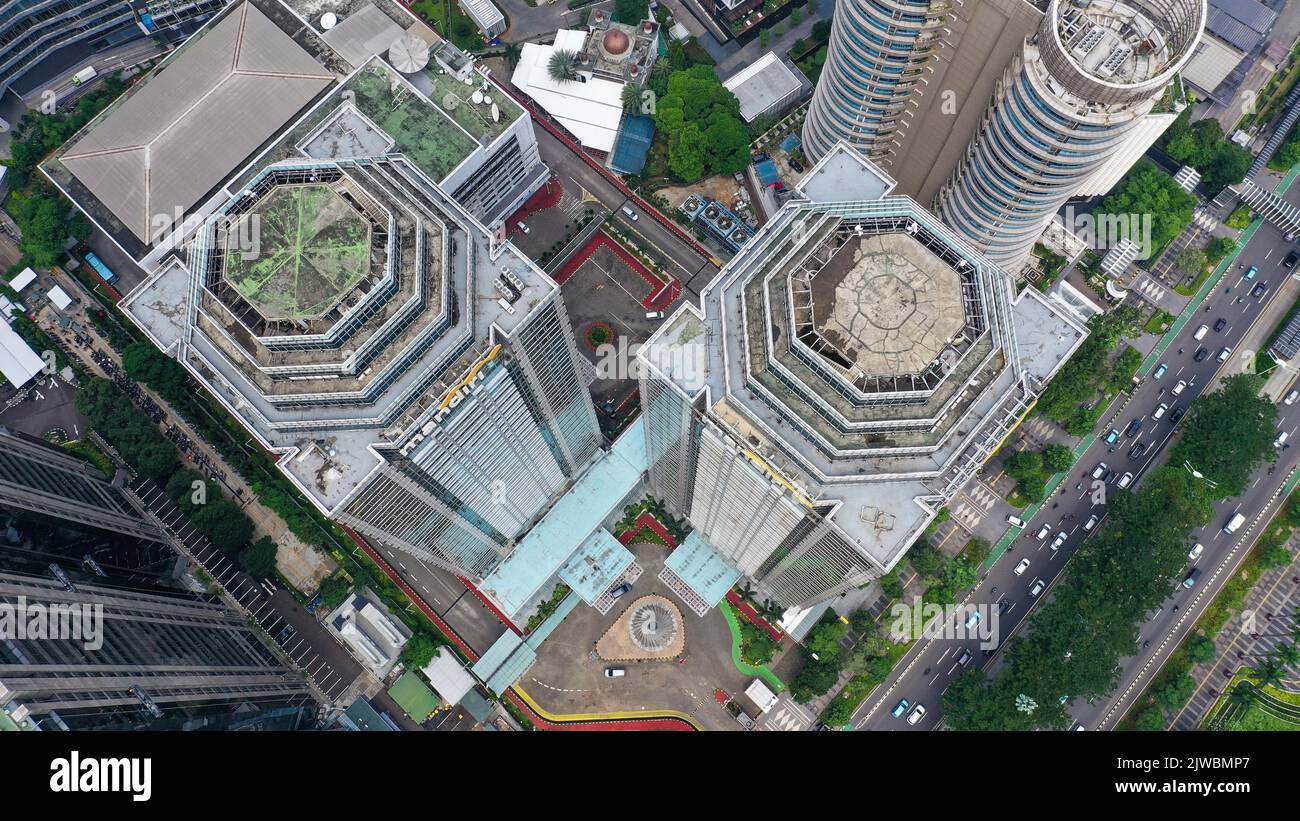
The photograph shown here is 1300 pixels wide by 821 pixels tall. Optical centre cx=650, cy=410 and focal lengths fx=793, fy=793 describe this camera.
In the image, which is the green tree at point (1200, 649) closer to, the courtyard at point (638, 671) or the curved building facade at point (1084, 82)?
the courtyard at point (638, 671)

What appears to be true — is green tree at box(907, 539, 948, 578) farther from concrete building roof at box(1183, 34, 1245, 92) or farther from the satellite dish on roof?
the satellite dish on roof

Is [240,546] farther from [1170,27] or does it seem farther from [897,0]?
[1170,27]

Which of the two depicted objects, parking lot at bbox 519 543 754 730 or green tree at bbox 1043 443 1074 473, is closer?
parking lot at bbox 519 543 754 730

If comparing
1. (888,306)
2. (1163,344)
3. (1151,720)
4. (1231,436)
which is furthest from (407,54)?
(1151,720)

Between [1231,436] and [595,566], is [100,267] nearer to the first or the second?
[595,566]

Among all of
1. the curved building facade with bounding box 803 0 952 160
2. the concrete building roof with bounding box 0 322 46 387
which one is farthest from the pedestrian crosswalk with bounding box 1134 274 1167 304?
the concrete building roof with bounding box 0 322 46 387
